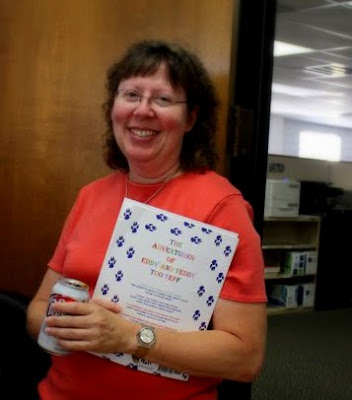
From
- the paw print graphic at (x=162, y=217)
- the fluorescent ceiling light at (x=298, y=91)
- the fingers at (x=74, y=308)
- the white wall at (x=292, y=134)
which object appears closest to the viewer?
the fingers at (x=74, y=308)

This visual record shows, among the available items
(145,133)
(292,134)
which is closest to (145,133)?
(145,133)

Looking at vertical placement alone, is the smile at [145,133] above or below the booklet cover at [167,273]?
above

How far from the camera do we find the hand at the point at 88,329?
3.23ft

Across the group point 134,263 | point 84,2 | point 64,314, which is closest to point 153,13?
point 84,2

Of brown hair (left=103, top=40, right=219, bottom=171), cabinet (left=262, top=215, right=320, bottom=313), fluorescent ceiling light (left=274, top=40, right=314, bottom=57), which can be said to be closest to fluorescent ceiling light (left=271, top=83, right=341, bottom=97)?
fluorescent ceiling light (left=274, top=40, right=314, bottom=57)

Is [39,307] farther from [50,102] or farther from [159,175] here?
[50,102]

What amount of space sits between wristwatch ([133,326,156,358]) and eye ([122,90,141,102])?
0.47m

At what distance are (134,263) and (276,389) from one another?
2.45m

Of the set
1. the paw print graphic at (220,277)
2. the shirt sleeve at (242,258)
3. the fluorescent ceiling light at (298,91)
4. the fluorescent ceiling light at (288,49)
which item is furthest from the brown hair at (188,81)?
the fluorescent ceiling light at (298,91)

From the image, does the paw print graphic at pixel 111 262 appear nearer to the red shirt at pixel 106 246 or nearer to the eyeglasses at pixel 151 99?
the red shirt at pixel 106 246

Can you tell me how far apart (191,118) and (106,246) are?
335 millimetres

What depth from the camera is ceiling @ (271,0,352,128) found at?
4457 millimetres

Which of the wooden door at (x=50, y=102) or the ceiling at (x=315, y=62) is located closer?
the wooden door at (x=50, y=102)

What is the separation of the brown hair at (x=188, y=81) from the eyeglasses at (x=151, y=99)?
0.03 meters
